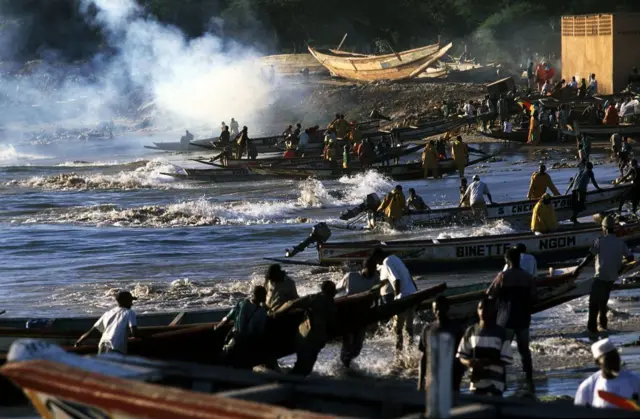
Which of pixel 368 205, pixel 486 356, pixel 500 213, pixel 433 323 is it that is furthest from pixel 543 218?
pixel 486 356

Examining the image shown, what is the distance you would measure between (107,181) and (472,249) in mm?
23915

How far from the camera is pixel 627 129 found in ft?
128

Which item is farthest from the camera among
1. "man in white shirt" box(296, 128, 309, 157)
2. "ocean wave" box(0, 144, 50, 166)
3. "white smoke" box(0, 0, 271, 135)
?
"white smoke" box(0, 0, 271, 135)

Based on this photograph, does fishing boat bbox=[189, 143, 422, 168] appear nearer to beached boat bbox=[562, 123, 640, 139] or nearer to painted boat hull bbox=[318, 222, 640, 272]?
beached boat bbox=[562, 123, 640, 139]

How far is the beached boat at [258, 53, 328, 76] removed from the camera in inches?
2995

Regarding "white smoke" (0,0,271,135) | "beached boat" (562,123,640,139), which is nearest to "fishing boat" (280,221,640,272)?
"beached boat" (562,123,640,139)

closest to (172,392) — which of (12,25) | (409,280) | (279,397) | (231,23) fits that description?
(279,397)

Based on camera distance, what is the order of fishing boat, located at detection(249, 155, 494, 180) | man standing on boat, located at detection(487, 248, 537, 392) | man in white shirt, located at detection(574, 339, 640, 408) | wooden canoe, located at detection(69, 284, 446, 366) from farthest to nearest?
fishing boat, located at detection(249, 155, 494, 180) < wooden canoe, located at detection(69, 284, 446, 366) < man standing on boat, located at detection(487, 248, 537, 392) < man in white shirt, located at detection(574, 339, 640, 408)

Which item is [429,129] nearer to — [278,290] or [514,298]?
[278,290]

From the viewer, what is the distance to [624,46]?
45.9 meters

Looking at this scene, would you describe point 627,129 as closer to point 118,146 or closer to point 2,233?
point 2,233

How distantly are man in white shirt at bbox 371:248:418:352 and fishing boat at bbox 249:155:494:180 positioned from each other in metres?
19.8

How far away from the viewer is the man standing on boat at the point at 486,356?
33.2 ft

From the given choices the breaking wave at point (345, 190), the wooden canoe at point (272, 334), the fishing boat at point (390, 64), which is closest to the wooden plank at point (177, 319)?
the wooden canoe at point (272, 334)
